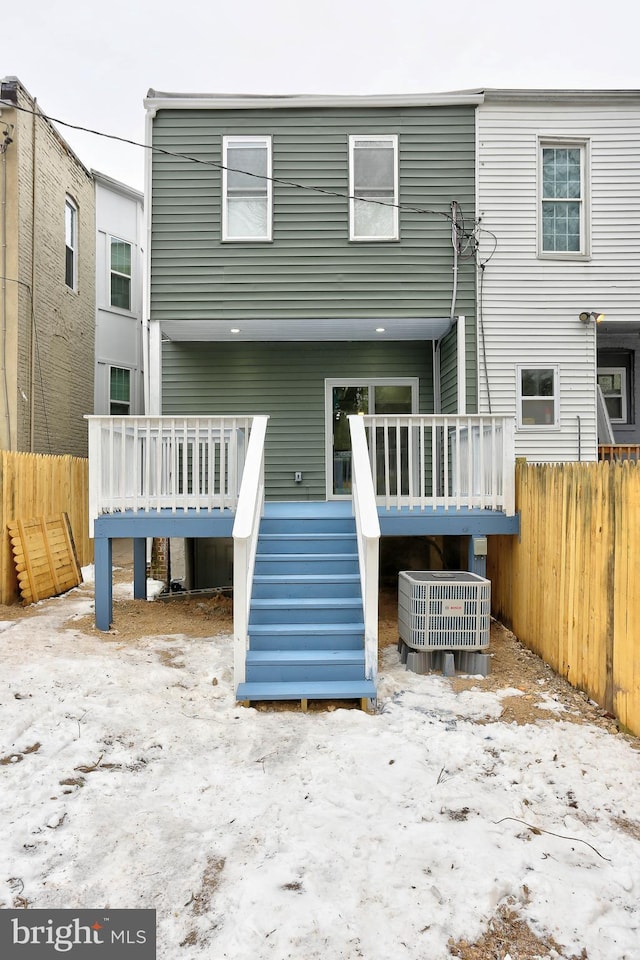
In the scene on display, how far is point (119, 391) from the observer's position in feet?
50.1

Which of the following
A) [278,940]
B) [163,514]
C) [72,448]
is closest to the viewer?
[278,940]

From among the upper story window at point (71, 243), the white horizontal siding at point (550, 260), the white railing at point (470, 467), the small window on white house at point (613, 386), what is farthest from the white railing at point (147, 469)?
the upper story window at point (71, 243)

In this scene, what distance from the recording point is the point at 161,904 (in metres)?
2.43

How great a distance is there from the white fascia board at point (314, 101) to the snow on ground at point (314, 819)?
7.74m

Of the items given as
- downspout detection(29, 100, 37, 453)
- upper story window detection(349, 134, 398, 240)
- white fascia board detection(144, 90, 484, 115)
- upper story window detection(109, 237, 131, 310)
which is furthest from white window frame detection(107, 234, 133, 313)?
upper story window detection(349, 134, 398, 240)

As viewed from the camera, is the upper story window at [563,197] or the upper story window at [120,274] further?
the upper story window at [120,274]

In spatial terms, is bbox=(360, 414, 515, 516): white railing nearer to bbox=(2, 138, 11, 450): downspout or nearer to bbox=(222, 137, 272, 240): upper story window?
bbox=(222, 137, 272, 240): upper story window

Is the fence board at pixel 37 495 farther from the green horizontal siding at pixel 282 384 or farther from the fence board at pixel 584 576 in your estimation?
the fence board at pixel 584 576

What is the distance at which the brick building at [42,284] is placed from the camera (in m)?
10.4

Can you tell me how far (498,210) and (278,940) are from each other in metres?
8.87

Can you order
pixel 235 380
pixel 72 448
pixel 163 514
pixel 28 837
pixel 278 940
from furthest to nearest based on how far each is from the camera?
pixel 72 448 < pixel 235 380 < pixel 163 514 < pixel 28 837 < pixel 278 940

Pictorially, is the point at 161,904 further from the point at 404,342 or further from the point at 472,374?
the point at 404,342

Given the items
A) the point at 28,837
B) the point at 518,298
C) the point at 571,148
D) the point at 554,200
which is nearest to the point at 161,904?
the point at 28,837

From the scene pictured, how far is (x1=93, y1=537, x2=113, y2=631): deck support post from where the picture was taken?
647cm
